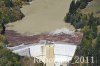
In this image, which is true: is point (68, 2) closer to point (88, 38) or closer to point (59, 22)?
point (59, 22)

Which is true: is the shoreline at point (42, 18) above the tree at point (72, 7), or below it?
below

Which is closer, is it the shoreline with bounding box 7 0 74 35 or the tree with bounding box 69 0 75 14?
the shoreline with bounding box 7 0 74 35

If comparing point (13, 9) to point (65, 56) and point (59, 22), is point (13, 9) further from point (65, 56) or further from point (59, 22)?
point (65, 56)

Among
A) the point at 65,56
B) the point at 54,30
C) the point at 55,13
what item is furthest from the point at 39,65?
the point at 55,13

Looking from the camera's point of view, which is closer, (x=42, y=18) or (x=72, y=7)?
(x=42, y=18)

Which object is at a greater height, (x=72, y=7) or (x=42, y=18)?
(x=72, y=7)

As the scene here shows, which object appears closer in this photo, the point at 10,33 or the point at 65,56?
the point at 65,56

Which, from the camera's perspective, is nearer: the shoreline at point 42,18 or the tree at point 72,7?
the shoreline at point 42,18

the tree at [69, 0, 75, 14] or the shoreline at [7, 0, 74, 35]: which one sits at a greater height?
the tree at [69, 0, 75, 14]

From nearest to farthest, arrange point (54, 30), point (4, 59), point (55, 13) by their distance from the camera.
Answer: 1. point (4, 59)
2. point (54, 30)
3. point (55, 13)

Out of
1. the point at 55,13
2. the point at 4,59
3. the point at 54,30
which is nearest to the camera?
the point at 4,59
